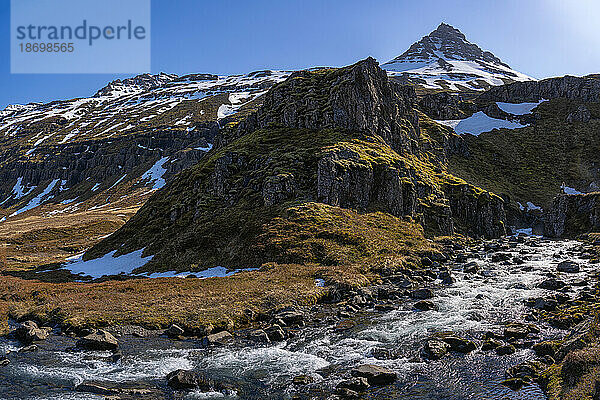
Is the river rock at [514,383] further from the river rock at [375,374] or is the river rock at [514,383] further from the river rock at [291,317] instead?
the river rock at [291,317]

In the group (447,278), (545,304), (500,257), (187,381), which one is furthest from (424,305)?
(500,257)

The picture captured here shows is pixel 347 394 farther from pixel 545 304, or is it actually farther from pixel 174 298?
pixel 174 298

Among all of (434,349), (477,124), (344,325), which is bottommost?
(344,325)

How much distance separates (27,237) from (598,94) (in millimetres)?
216270

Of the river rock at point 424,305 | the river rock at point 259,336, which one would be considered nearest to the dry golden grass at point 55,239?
the river rock at point 259,336

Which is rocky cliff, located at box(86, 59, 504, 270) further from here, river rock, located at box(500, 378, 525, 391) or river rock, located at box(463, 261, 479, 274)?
river rock, located at box(500, 378, 525, 391)

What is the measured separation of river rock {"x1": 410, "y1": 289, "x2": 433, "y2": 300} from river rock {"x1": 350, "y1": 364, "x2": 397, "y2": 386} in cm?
1740

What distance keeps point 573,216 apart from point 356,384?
87.3 m

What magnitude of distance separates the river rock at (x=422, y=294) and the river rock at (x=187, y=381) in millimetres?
23572

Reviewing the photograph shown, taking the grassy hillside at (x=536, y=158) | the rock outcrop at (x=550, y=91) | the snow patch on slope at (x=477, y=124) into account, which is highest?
the rock outcrop at (x=550, y=91)

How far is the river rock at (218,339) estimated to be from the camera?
27.4 metres

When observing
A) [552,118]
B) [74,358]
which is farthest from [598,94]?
[74,358]

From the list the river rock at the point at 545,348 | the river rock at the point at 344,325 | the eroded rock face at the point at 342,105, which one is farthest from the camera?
the eroded rock face at the point at 342,105

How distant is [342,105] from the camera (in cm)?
8531
